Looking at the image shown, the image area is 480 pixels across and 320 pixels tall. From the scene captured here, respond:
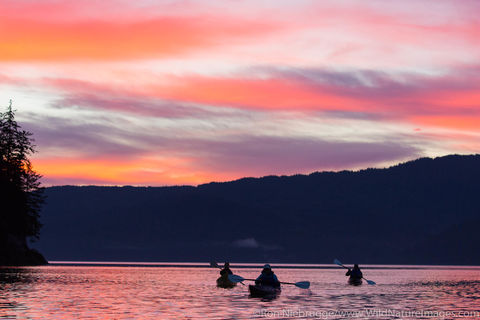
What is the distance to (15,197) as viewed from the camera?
138625 mm

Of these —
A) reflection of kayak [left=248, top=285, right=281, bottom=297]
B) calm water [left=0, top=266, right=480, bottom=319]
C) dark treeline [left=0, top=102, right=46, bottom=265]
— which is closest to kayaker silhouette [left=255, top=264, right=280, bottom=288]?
reflection of kayak [left=248, top=285, right=281, bottom=297]

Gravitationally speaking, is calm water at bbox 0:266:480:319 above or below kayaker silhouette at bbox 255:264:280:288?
below

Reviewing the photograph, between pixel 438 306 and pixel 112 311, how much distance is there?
25.8m

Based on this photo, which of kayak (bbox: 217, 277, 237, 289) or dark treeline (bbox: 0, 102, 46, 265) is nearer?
kayak (bbox: 217, 277, 237, 289)

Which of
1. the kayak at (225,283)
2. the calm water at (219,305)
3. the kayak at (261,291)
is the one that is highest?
the kayak at (225,283)

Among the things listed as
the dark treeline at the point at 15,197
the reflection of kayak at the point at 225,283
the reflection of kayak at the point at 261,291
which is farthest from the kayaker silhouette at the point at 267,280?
the dark treeline at the point at 15,197

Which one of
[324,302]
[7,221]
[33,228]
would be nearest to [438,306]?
[324,302]

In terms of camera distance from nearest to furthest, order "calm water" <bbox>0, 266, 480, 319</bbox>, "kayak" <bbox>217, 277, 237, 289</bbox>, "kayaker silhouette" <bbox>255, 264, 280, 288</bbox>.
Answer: "calm water" <bbox>0, 266, 480, 319</bbox>
"kayaker silhouette" <bbox>255, 264, 280, 288</bbox>
"kayak" <bbox>217, 277, 237, 289</bbox>

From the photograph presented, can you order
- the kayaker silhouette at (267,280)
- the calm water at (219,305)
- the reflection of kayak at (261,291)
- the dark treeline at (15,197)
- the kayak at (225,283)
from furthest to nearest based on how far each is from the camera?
Answer: 1. the dark treeline at (15,197)
2. the kayak at (225,283)
3. the kayaker silhouette at (267,280)
4. the reflection of kayak at (261,291)
5. the calm water at (219,305)

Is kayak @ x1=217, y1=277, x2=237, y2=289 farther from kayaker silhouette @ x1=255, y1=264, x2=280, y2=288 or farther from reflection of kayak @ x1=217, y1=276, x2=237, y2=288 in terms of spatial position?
kayaker silhouette @ x1=255, y1=264, x2=280, y2=288

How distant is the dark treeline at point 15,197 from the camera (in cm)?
13712

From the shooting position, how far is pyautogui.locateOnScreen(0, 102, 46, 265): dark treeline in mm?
137125

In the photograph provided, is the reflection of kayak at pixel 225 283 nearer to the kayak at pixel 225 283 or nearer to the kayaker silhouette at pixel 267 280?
the kayak at pixel 225 283

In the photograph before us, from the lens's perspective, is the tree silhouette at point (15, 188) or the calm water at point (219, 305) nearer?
the calm water at point (219, 305)
